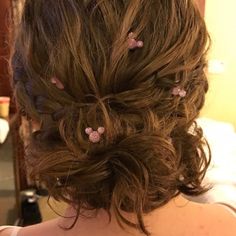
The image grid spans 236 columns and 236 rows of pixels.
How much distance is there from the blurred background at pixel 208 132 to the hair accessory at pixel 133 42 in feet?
1.77

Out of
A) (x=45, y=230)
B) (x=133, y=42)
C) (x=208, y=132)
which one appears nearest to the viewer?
(x=133, y=42)

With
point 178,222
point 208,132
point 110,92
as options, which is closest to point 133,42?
point 110,92

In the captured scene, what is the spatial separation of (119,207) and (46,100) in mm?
216

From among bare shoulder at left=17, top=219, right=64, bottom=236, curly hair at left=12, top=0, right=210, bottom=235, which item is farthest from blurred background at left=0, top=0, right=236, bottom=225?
curly hair at left=12, top=0, right=210, bottom=235

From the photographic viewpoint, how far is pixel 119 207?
64 cm

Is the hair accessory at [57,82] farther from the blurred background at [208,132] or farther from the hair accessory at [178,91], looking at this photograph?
the blurred background at [208,132]

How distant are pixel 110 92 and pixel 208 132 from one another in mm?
1497

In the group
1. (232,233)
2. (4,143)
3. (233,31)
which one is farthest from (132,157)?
(233,31)

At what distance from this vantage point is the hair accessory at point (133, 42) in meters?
0.59

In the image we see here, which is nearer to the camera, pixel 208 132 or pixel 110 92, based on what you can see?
pixel 110 92

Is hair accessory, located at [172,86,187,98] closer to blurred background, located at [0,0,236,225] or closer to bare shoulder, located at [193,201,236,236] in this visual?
bare shoulder, located at [193,201,236,236]

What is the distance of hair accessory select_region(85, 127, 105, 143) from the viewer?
0.62 meters

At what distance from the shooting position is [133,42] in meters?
0.59

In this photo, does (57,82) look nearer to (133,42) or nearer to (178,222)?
(133,42)
